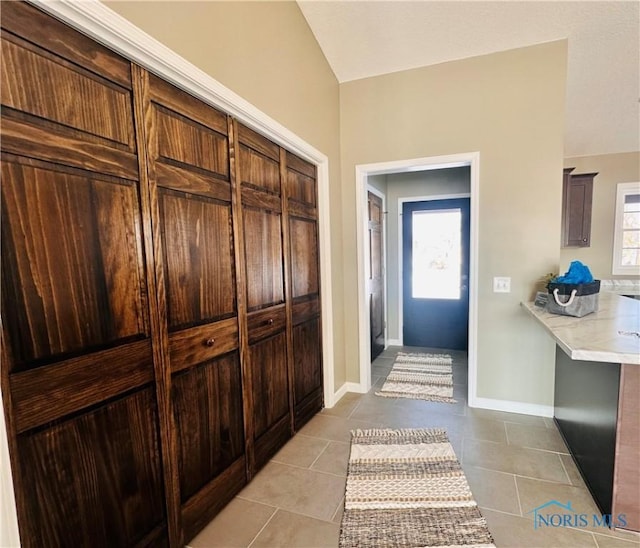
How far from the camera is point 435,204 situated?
14.4 feet

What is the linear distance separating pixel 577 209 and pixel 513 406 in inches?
135

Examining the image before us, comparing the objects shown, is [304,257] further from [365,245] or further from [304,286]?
[365,245]

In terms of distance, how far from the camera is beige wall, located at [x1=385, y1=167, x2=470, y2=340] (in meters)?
4.24

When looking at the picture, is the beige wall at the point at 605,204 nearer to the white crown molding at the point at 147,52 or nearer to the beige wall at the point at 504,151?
the beige wall at the point at 504,151

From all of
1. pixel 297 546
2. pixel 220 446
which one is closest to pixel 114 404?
pixel 220 446

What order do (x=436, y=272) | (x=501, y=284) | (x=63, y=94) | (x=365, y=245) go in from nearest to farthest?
1. (x=63, y=94)
2. (x=501, y=284)
3. (x=365, y=245)
4. (x=436, y=272)

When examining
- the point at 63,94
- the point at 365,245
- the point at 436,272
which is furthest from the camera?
the point at 436,272

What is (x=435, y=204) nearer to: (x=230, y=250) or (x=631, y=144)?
(x=631, y=144)

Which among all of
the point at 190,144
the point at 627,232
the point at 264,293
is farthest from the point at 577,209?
the point at 190,144

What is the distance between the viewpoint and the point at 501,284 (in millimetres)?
2764

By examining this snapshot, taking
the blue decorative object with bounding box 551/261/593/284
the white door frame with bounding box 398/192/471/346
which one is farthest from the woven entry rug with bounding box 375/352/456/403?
the blue decorative object with bounding box 551/261/593/284

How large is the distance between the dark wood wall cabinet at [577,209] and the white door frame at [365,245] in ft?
9.13

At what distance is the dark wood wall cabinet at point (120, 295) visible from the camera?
3.15 ft

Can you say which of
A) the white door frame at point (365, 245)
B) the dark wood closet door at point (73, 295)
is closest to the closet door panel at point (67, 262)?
the dark wood closet door at point (73, 295)
